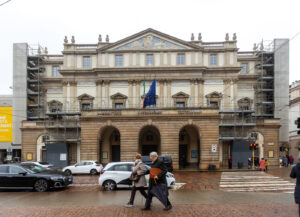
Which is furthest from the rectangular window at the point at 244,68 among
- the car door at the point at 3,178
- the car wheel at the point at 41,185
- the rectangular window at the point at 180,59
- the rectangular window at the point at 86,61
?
the car door at the point at 3,178

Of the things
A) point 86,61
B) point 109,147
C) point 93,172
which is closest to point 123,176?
point 93,172

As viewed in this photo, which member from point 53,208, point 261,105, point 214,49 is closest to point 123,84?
point 214,49

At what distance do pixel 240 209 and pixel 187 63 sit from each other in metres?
36.0

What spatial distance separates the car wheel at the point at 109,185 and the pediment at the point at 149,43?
30296mm

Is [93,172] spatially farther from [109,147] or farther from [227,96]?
[227,96]

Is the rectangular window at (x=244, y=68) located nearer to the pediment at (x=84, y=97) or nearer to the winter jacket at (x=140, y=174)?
the pediment at (x=84, y=97)

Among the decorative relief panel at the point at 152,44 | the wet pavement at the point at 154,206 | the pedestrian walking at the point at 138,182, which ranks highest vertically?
the decorative relief panel at the point at 152,44

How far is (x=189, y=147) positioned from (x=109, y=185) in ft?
87.8

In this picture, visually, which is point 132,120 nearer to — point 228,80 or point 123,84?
point 123,84

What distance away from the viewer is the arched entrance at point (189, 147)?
42656mm

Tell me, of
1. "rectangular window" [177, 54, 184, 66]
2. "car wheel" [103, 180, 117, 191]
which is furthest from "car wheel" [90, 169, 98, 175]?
"rectangular window" [177, 54, 184, 66]

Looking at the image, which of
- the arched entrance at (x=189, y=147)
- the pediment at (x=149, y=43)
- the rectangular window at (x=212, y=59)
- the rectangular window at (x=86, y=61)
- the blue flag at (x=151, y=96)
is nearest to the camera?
the blue flag at (x=151, y=96)

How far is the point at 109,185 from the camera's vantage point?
18.0 metres

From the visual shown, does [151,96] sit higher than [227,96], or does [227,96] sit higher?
[227,96]
